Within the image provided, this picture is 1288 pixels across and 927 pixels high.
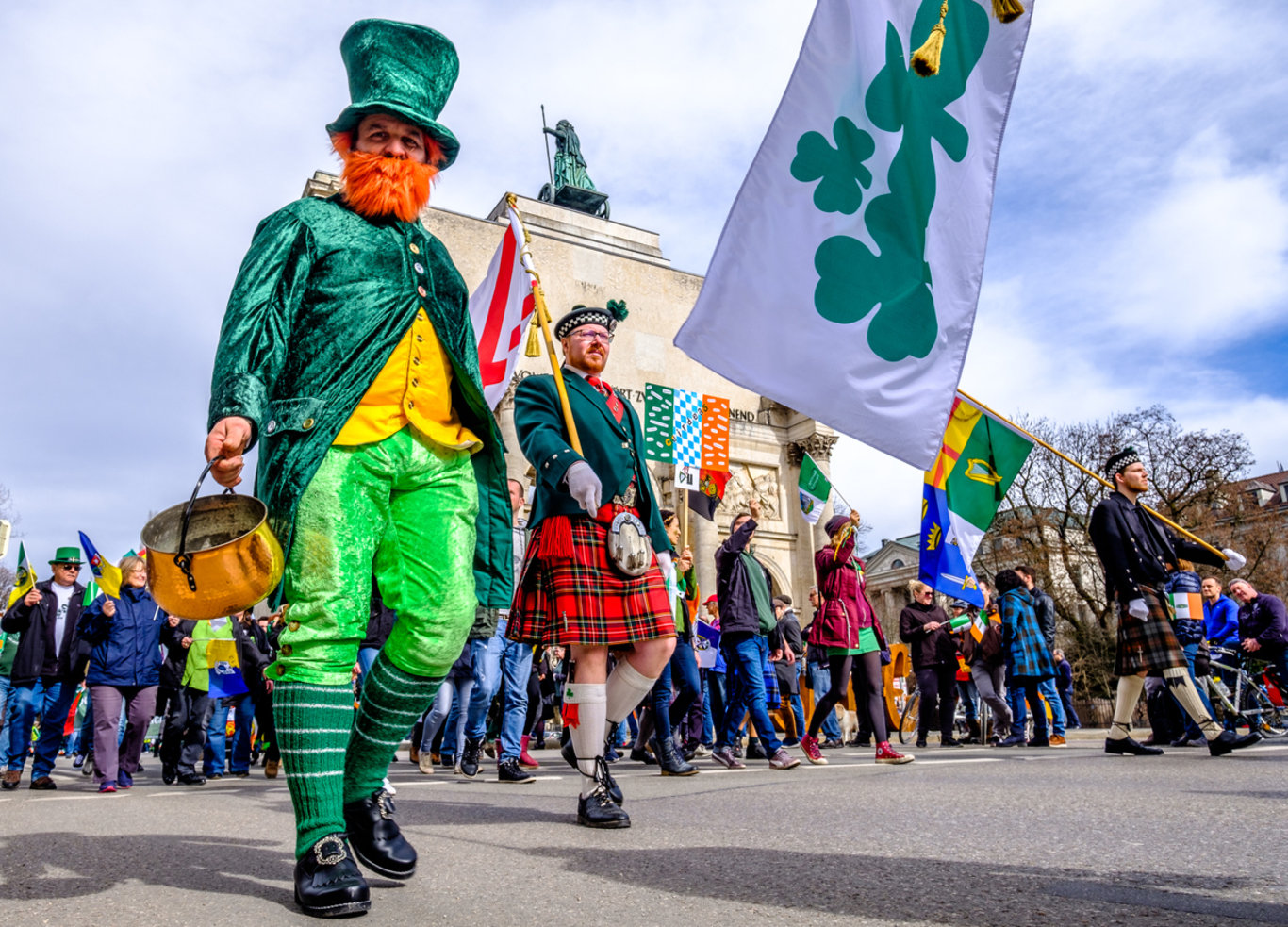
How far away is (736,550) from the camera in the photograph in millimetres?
8125

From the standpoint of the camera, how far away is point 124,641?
27.9 feet

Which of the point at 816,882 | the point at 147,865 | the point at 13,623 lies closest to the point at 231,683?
the point at 13,623

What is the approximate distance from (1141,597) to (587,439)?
4.59 meters

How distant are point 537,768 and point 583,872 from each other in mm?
6821

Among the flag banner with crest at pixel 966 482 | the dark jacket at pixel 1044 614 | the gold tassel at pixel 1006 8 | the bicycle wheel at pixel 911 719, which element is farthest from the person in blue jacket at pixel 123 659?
the bicycle wheel at pixel 911 719

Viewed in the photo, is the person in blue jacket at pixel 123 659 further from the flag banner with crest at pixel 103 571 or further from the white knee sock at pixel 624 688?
the white knee sock at pixel 624 688

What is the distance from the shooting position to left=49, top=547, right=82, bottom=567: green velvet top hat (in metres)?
9.88

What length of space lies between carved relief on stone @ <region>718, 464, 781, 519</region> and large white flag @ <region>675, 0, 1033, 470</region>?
25512 millimetres

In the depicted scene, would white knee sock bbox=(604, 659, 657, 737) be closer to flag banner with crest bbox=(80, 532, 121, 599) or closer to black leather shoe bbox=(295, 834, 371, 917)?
black leather shoe bbox=(295, 834, 371, 917)

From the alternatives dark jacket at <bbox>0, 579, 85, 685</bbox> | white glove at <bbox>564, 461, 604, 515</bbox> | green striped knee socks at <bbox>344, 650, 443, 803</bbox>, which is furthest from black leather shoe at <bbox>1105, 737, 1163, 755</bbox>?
dark jacket at <bbox>0, 579, 85, 685</bbox>

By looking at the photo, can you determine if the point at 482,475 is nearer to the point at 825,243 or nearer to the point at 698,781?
the point at 825,243

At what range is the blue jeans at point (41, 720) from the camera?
8.73 m

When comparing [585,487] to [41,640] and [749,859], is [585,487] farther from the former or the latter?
[41,640]

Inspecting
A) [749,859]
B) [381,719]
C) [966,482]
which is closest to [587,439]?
[381,719]
